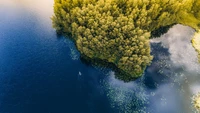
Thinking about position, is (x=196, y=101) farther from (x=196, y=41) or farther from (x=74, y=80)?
(x=74, y=80)

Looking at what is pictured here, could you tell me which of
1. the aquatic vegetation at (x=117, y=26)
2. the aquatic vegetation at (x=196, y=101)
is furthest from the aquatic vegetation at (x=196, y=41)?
the aquatic vegetation at (x=196, y=101)

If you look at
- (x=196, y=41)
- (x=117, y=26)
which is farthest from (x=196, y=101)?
(x=117, y=26)

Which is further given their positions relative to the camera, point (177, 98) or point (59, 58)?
point (59, 58)

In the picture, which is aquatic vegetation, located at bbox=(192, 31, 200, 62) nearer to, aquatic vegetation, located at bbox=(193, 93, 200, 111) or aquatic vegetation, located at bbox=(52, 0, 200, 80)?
aquatic vegetation, located at bbox=(52, 0, 200, 80)

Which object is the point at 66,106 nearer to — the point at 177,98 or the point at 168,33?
the point at 177,98

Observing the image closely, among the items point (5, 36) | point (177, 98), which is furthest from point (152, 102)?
point (5, 36)

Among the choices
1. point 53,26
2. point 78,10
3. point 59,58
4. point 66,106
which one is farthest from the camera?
point 53,26

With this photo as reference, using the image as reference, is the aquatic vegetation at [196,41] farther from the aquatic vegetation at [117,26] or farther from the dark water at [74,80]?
the aquatic vegetation at [117,26]
